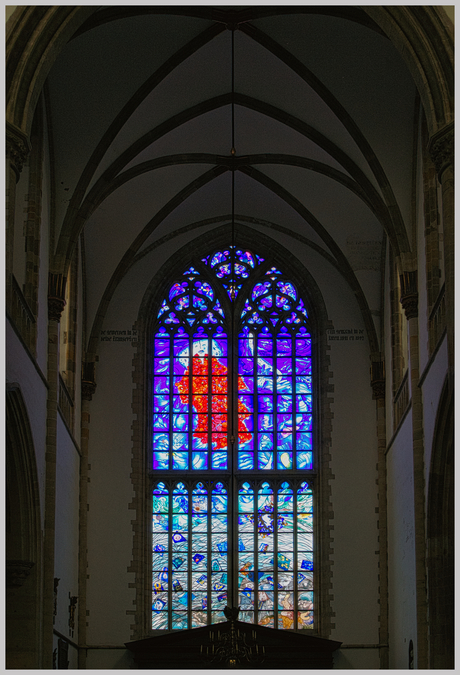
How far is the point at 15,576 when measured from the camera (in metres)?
16.5

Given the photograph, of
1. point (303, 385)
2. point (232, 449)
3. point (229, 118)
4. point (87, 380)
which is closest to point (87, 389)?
point (87, 380)

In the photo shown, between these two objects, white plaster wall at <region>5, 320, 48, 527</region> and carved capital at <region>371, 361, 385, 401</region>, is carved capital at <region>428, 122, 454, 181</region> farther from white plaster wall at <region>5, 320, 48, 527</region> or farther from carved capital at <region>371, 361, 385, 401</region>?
carved capital at <region>371, 361, 385, 401</region>

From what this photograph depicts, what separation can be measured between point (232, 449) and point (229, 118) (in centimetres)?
737

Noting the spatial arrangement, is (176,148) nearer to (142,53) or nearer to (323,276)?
(142,53)

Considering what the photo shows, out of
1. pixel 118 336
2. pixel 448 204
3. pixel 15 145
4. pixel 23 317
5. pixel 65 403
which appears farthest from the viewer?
pixel 118 336

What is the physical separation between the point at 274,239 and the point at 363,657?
30.4ft

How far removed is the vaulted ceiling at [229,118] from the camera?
58.1ft

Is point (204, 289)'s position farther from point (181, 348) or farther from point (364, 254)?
point (364, 254)

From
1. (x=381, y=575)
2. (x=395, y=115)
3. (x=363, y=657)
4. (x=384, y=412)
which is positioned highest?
(x=395, y=115)

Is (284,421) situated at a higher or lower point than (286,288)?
lower

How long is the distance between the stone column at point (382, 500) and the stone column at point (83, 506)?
6.07 m

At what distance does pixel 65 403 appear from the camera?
21203mm

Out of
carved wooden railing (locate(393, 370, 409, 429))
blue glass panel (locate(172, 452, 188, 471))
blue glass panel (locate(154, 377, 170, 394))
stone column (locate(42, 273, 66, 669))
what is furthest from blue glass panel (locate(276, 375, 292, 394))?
stone column (locate(42, 273, 66, 669))

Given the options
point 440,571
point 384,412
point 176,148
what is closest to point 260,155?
point 176,148
